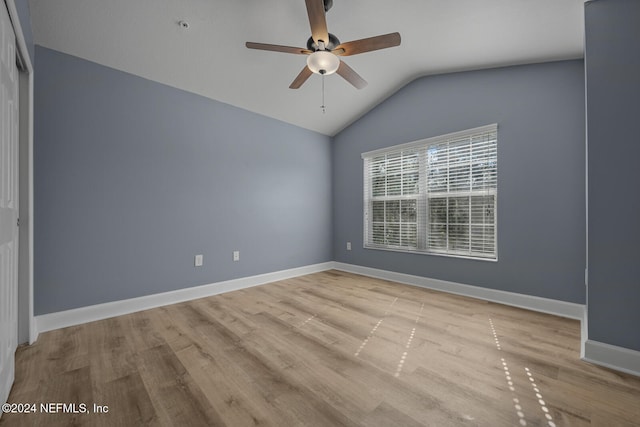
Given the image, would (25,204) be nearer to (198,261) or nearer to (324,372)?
(198,261)

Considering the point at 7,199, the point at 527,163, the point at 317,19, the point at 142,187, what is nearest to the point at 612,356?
the point at 527,163

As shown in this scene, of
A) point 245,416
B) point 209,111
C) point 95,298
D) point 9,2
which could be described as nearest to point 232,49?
point 209,111

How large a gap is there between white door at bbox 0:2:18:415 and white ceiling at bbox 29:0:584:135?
2.60 feet

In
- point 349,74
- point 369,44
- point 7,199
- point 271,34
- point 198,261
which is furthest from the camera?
point 198,261

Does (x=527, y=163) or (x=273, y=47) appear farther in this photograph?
(x=527, y=163)

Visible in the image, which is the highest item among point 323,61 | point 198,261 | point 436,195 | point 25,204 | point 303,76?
point 303,76

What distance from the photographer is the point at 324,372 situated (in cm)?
156

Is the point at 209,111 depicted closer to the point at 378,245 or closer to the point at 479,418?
the point at 378,245

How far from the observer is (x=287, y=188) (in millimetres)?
3941

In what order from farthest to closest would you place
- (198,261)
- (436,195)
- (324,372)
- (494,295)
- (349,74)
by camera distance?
(436,195) < (198,261) < (494,295) < (349,74) < (324,372)

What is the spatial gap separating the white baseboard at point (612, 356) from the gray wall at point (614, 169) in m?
0.04

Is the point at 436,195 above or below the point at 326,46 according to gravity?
below

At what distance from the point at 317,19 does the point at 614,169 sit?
85.9 inches

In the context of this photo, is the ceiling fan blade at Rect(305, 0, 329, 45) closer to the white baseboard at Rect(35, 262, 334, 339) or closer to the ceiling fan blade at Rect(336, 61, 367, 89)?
the ceiling fan blade at Rect(336, 61, 367, 89)
